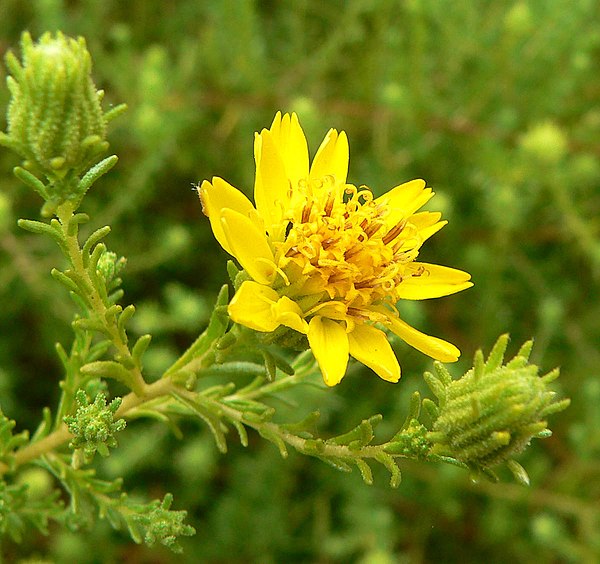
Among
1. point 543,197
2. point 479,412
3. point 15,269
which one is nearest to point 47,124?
point 479,412

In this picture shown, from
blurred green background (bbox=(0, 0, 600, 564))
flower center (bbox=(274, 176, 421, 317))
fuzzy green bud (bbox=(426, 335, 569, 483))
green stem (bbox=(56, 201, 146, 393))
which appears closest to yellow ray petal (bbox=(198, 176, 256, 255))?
flower center (bbox=(274, 176, 421, 317))

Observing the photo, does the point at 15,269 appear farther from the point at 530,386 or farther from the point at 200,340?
the point at 530,386

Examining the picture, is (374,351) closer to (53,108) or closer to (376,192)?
(53,108)

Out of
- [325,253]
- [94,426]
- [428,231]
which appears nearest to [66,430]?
[94,426]

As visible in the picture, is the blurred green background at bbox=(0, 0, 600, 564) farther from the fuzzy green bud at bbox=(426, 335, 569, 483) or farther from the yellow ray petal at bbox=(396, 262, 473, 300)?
the fuzzy green bud at bbox=(426, 335, 569, 483)

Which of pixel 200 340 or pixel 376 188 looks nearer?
pixel 200 340
